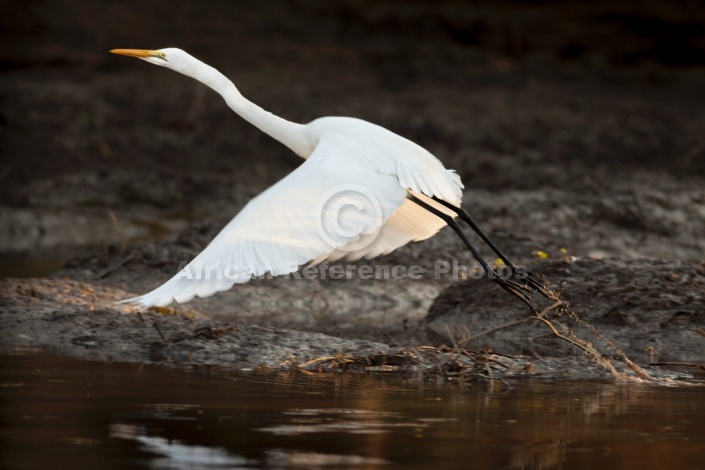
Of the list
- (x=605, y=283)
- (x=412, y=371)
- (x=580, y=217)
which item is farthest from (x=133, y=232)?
(x=412, y=371)

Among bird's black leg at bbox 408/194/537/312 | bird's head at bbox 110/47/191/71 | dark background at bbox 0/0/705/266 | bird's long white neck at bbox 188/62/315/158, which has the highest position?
dark background at bbox 0/0/705/266

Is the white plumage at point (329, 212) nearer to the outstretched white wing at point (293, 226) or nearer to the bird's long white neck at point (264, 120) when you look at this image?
the outstretched white wing at point (293, 226)

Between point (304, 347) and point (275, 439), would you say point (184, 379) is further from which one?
point (275, 439)

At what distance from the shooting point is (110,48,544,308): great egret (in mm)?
5355

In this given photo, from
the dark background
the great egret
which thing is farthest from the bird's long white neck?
the dark background

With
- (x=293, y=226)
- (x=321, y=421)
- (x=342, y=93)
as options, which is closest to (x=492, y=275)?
(x=293, y=226)

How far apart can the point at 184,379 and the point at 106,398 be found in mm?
647

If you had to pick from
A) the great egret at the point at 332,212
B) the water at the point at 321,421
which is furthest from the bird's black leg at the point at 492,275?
the water at the point at 321,421

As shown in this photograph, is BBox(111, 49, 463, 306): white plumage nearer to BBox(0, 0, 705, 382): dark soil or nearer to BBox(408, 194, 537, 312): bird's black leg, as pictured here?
BBox(408, 194, 537, 312): bird's black leg

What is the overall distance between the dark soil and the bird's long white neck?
1255 millimetres

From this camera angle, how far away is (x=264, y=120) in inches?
313

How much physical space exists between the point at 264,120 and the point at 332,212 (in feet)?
7.63

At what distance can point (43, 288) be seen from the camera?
334 inches

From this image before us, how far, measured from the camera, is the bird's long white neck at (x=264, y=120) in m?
7.72
